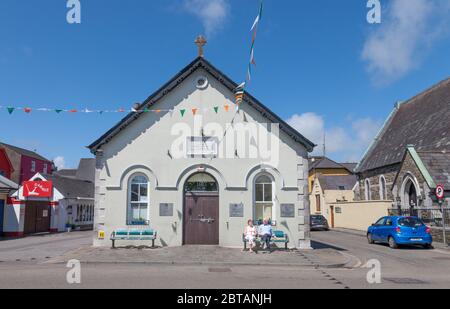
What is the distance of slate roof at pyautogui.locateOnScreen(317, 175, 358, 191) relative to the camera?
4209 centimetres

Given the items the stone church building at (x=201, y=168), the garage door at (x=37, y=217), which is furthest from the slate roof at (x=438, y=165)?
the garage door at (x=37, y=217)

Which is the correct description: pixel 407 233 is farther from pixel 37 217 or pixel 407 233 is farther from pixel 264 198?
pixel 37 217

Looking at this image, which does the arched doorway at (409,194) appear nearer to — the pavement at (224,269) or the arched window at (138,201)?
the pavement at (224,269)

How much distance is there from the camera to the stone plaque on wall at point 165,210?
16.7 meters

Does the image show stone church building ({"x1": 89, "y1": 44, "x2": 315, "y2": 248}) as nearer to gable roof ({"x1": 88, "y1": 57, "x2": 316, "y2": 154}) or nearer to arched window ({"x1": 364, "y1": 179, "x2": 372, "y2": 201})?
gable roof ({"x1": 88, "y1": 57, "x2": 316, "y2": 154})

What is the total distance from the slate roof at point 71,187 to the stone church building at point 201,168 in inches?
641

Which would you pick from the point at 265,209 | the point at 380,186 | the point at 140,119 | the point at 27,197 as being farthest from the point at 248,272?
the point at 380,186

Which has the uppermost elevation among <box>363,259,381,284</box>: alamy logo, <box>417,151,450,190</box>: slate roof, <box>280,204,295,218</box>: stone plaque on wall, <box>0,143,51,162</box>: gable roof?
<box>0,143,51,162</box>: gable roof

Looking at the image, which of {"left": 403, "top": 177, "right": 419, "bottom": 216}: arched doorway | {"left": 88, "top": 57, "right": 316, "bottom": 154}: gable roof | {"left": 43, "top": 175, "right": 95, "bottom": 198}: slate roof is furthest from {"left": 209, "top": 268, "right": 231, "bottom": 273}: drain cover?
{"left": 43, "top": 175, "right": 95, "bottom": 198}: slate roof

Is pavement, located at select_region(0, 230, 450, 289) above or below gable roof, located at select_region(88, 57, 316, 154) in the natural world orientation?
below

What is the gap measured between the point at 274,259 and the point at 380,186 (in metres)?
21.3

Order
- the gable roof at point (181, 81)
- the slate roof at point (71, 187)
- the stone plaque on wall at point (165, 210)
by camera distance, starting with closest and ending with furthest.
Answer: the stone plaque on wall at point (165, 210) → the gable roof at point (181, 81) → the slate roof at point (71, 187)

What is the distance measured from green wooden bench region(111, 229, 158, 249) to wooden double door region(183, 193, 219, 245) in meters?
1.41

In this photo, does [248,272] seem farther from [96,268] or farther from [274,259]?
[96,268]
